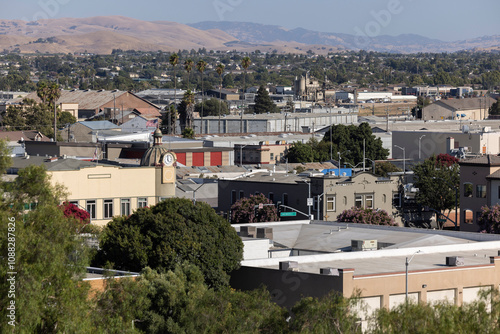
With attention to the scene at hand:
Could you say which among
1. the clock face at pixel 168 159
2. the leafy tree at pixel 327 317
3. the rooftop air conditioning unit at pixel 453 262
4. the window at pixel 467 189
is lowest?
the window at pixel 467 189

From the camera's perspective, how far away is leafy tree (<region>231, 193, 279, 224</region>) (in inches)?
3027

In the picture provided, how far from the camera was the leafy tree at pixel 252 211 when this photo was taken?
76875 millimetres

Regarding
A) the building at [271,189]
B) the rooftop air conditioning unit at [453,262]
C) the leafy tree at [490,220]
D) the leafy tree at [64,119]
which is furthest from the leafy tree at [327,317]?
the leafy tree at [64,119]

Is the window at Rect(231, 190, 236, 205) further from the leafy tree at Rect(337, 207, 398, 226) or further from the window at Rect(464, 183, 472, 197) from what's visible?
the window at Rect(464, 183, 472, 197)

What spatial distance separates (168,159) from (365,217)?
13.9 m

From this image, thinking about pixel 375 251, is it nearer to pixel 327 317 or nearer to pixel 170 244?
pixel 170 244

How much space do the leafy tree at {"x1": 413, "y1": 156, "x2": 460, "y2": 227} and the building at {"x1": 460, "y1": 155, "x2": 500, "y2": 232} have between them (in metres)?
3.24

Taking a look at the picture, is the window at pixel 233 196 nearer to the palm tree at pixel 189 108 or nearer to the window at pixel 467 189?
the window at pixel 467 189

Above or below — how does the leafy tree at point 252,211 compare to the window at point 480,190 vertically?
below

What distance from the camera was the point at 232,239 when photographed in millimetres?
46562

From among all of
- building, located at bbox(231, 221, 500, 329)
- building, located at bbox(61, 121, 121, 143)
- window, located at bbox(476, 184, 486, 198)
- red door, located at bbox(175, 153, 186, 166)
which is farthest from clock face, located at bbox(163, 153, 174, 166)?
building, located at bbox(61, 121, 121, 143)

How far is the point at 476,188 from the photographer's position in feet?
268

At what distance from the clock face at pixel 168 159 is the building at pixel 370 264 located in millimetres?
16216

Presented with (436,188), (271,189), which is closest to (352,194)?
(271,189)
